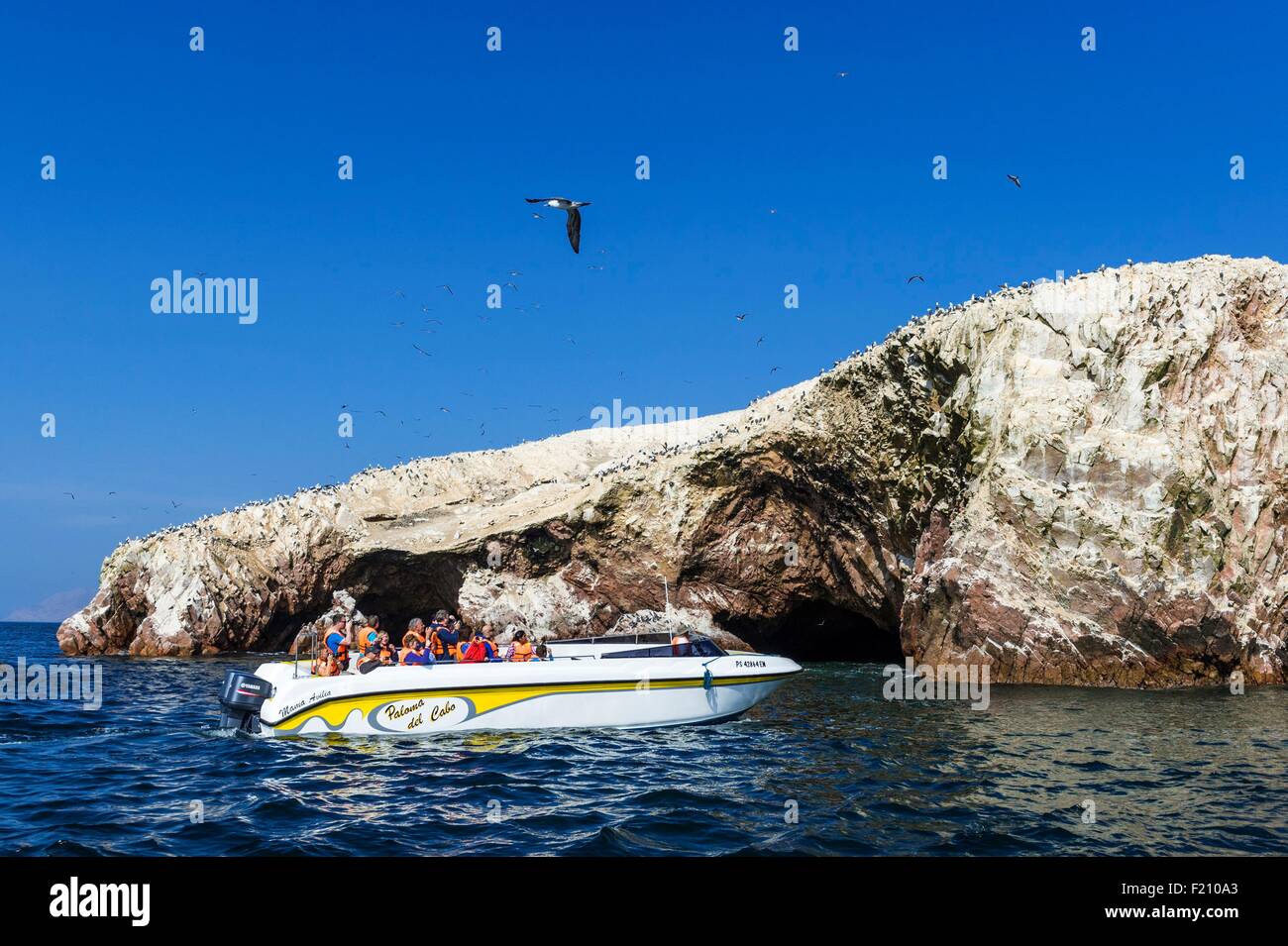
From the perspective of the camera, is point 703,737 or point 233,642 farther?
point 233,642

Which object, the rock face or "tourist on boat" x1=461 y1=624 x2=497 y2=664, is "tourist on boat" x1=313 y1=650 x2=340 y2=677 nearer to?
"tourist on boat" x1=461 y1=624 x2=497 y2=664

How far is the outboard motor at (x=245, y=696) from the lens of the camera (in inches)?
770

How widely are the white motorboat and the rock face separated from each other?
1342 centimetres

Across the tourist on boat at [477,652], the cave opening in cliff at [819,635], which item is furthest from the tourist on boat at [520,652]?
the cave opening in cliff at [819,635]

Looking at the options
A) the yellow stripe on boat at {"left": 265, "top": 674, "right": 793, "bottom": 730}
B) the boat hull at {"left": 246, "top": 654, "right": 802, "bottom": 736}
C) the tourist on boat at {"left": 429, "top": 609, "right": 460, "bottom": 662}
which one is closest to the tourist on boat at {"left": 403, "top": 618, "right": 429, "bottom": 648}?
the tourist on boat at {"left": 429, "top": 609, "right": 460, "bottom": 662}

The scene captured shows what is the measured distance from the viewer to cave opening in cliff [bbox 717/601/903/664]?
43062 mm

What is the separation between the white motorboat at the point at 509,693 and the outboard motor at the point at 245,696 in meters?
0.02

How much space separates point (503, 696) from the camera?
1983cm
